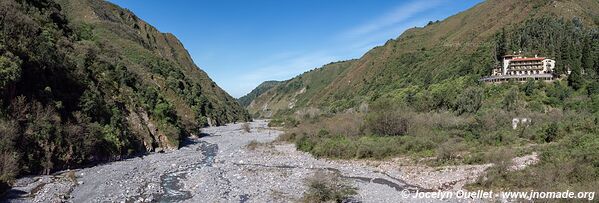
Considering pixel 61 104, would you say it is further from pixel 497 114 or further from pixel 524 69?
pixel 524 69

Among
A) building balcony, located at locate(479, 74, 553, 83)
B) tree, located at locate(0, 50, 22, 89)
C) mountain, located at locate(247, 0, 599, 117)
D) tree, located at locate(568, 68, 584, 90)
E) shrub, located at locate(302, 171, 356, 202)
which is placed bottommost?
shrub, located at locate(302, 171, 356, 202)

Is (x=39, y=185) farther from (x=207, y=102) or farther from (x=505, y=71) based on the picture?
(x=207, y=102)

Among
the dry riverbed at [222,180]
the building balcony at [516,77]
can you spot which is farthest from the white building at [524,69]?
the dry riverbed at [222,180]

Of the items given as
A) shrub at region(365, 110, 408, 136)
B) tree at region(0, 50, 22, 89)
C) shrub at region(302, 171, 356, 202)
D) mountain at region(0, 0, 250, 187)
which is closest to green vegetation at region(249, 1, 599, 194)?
shrub at region(365, 110, 408, 136)

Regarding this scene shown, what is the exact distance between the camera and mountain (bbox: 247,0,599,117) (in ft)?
292

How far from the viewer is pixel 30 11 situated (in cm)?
4962

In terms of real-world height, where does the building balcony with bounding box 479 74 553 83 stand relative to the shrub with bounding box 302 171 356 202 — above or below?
above

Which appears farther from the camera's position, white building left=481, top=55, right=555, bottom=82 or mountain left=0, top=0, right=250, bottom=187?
white building left=481, top=55, right=555, bottom=82

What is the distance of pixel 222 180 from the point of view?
30.1 m

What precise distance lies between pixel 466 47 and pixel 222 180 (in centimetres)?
10915

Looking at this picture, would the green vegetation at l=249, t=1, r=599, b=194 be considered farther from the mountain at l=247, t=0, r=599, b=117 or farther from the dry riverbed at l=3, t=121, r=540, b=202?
the dry riverbed at l=3, t=121, r=540, b=202

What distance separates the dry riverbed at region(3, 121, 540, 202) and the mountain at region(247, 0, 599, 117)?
141 ft

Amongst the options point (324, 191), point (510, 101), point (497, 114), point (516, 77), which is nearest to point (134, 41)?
point (516, 77)

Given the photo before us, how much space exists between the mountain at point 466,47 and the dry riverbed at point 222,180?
43.1 metres
